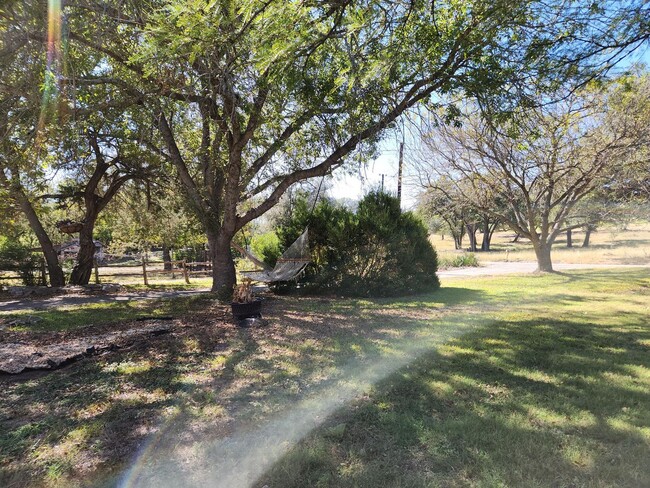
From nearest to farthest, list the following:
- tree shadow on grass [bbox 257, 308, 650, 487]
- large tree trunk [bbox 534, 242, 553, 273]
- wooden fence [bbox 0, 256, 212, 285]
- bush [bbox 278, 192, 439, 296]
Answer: tree shadow on grass [bbox 257, 308, 650, 487], bush [bbox 278, 192, 439, 296], wooden fence [bbox 0, 256, 212, 285], large tree trunk [bbox 534, 242, 553, 273]

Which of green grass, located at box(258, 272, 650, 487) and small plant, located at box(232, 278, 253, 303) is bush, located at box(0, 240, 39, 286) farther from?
green grass, located at box(258, 272, 650, 487)

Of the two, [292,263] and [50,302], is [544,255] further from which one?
[50,302]

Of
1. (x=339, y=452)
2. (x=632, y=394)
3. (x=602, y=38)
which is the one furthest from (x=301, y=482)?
(x=602, y=38)

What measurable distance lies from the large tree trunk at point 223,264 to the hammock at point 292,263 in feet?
2.19

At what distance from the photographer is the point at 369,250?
1073cm

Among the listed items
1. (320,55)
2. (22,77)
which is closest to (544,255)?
(320,55)

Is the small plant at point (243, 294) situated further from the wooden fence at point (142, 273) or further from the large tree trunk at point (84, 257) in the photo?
the wooden fence at point (142, 273)

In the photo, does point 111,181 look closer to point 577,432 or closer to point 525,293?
point 525,293

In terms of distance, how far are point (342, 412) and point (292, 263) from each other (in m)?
7.36

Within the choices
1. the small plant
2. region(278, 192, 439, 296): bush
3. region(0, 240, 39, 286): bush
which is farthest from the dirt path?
the small plant

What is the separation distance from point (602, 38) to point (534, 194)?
13.5 m

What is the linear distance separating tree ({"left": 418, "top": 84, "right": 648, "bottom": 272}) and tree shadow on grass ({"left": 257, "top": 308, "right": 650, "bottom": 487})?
30.1ft

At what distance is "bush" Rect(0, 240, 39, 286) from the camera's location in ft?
46.5

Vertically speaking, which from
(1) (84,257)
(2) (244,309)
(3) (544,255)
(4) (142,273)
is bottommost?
(2) (244,309)
